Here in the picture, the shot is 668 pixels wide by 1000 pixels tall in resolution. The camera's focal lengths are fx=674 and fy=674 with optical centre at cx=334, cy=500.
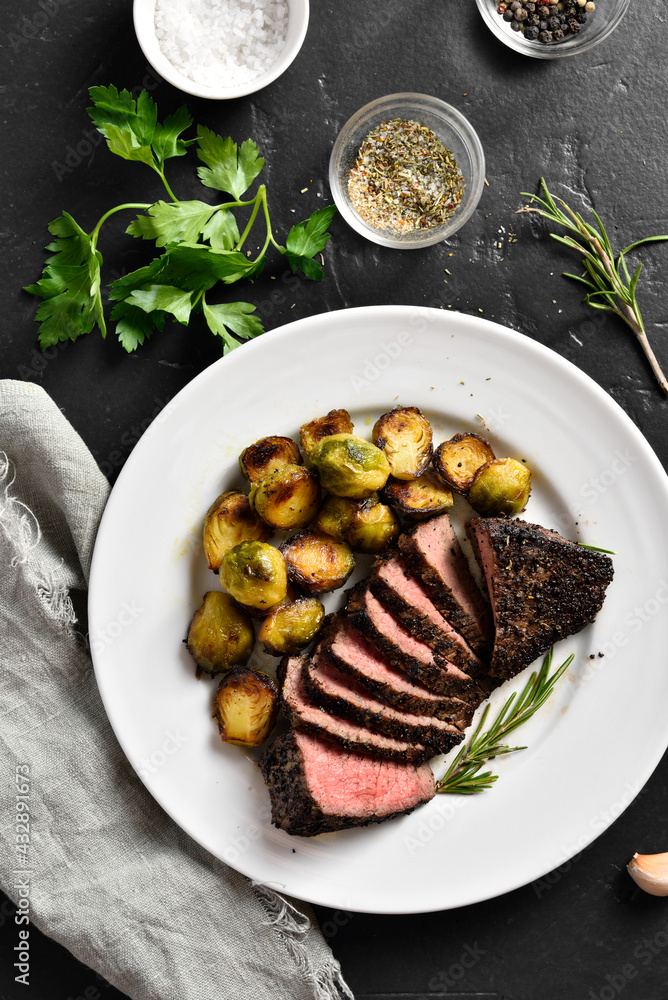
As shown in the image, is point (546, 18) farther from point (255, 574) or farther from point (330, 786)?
point (330, 786)

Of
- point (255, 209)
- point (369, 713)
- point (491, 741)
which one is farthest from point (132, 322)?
point (491, 741)

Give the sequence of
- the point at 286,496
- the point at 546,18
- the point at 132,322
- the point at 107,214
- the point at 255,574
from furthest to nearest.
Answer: the point at 546,18, the point at 132,322, the point at 107,214, the point at 286,496, the point at 255,574

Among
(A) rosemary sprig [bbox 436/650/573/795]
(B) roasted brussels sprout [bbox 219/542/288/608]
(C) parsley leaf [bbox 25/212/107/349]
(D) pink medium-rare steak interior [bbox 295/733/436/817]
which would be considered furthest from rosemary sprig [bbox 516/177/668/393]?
(D) pink medium-rare steak interior [bbox 295/733/436/817]

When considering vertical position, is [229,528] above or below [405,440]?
below

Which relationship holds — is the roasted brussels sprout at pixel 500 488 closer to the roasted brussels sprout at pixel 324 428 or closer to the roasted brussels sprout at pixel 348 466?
the roasted brussels sprout at pixel 348 466

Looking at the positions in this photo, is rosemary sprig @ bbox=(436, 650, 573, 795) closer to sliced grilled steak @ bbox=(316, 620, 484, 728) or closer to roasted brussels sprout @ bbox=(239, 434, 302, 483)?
sliced grilled steak @ bbox=(316, 620, 484, 728)

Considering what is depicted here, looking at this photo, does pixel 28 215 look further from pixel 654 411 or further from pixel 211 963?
pixel 211 963
